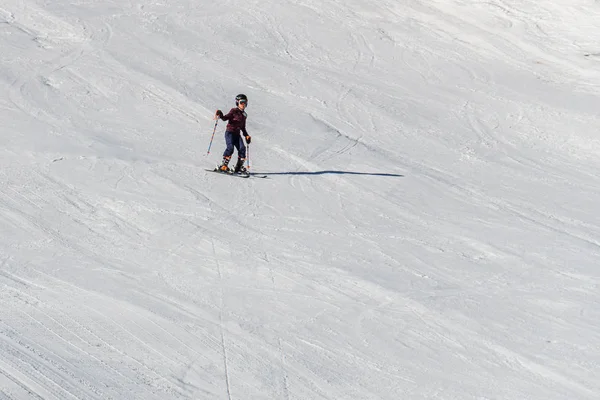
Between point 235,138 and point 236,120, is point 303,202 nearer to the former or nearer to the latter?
point 235,138

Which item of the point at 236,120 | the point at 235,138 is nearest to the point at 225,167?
the point at 235,138

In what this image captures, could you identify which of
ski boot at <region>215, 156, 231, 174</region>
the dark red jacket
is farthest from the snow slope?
the dark red jacket

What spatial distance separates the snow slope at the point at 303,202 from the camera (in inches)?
387

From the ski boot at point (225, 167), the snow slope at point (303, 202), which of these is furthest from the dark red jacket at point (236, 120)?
the snow slope at point (303, 202)

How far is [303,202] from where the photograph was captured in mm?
14438

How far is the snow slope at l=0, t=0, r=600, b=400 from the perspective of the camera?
9836 mm

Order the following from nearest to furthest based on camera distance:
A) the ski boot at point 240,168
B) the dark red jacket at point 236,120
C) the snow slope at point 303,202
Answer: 1. the snow slope at point 303,202
2. the dark red jacket at point 236,120
3. the ski boot at point 240,168

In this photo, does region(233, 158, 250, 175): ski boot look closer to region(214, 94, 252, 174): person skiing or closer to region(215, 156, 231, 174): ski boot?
region(214, 94, 252, 174): person skiing

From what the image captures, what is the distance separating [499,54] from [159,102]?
8.37 m

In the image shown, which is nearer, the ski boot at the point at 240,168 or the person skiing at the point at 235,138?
the person skiing at the point at 235,138

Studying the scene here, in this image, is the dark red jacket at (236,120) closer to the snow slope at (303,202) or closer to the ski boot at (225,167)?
the ski boot at (225,167)

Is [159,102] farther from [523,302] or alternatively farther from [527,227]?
[523,302]

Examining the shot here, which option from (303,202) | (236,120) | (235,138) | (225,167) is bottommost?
(225,167)

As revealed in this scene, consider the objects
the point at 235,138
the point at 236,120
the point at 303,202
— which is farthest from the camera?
the point at 235,138
